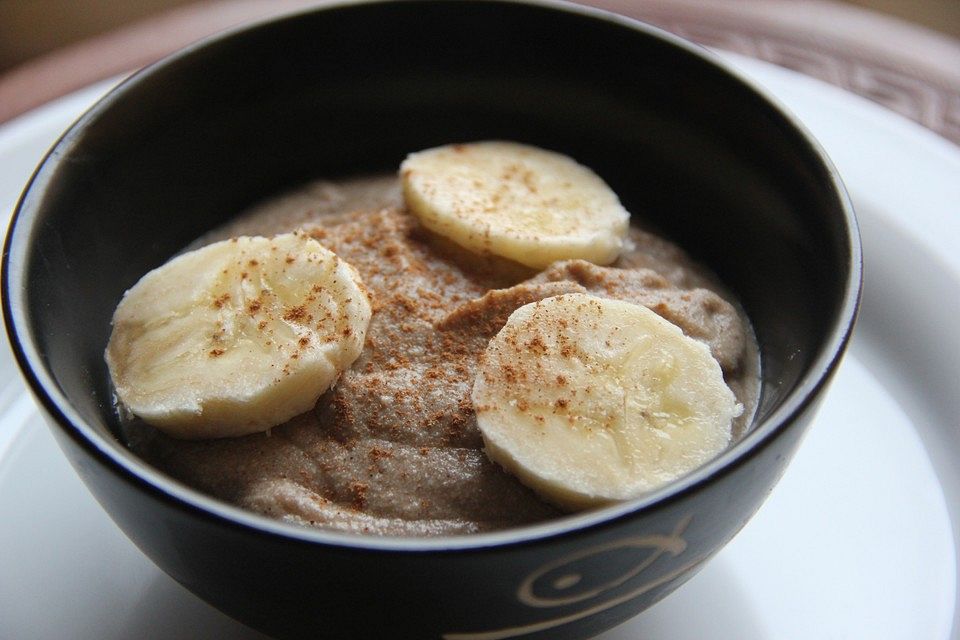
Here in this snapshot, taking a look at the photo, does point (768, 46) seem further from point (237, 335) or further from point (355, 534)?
point (355, 534)

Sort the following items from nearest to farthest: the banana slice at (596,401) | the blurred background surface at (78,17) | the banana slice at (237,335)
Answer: the banana slice at (596,401)
the banana slice at (237,335)
the blurred background surface at (78,17)

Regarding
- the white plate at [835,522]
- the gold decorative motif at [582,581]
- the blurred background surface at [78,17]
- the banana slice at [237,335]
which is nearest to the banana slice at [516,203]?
the banana slice at [237,335]

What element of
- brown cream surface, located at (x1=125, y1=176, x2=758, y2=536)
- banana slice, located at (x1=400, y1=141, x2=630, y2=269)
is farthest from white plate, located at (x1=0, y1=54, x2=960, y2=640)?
banana slice, located at (x1=400, y1=141, x2=630, y2=269)

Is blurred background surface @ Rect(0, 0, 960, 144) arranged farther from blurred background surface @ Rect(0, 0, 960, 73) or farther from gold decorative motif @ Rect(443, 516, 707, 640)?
gold decorative motif @ Rect(443, 516, 707, 640)

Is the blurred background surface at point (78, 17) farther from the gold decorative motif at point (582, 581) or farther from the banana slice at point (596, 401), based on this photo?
the gold decorative motif at point (582, 581)

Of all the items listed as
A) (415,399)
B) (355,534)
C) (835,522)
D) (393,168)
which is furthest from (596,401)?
(393,168)
